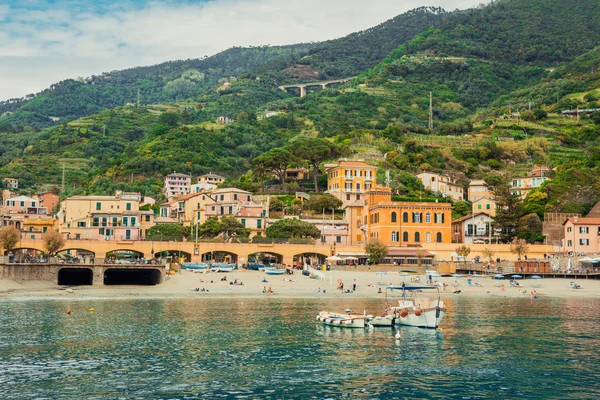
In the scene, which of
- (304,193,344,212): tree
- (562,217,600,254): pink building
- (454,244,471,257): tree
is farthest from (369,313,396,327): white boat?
(304,193,344,212): tree

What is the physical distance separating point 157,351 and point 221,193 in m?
66.4

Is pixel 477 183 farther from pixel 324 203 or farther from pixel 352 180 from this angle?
pixel 324 203

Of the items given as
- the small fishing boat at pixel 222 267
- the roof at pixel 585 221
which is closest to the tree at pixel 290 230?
the small fishing boat at pixel 222 267

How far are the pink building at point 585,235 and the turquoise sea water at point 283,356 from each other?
1411 inches

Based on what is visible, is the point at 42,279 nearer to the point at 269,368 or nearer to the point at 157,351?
the point at 157,351

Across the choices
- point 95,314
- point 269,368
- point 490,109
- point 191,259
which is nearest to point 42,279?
point 191,259

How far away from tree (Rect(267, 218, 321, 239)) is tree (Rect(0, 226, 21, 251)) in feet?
91.9

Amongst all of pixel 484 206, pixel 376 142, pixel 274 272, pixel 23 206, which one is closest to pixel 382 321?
pixel 274 272

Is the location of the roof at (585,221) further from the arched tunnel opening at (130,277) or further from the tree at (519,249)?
the arched tunnel opening at (130,277)

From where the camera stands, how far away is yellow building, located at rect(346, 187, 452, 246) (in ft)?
279

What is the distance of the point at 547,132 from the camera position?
144 metres

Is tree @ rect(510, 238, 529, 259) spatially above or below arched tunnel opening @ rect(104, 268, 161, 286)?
above

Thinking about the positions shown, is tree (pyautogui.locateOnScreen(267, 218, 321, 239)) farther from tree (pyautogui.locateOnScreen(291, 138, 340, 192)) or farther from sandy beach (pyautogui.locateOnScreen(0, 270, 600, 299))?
tree (pyautogui.locateOnScreen(291, 138, 340, 192))

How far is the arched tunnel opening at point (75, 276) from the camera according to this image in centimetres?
7612
